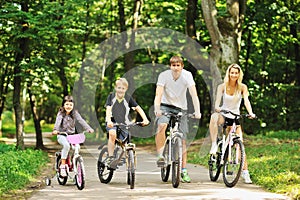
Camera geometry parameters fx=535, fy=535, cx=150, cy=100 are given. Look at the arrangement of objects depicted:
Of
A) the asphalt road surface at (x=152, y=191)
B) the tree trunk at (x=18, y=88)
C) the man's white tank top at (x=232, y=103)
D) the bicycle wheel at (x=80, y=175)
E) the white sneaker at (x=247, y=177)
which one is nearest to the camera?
the asphalt road surface at (x=152, y=191)

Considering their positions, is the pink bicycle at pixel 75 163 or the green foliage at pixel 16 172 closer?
the pink bicycle at pixel 75 163

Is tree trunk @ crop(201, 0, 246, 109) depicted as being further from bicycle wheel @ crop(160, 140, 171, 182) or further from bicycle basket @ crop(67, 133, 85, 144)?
bicycle basket @ crop(67, 133, 85, 144)

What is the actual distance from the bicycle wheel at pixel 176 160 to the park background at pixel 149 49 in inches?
82.7

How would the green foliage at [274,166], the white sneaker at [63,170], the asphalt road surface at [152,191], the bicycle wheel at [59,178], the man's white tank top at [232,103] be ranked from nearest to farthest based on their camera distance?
the asphalt road surface at [152,191] < the green foliage at [274,166] < the man's white tank top at [232,103] < the white sneaker at [63,170] < the bicycle wheel at [59,178]

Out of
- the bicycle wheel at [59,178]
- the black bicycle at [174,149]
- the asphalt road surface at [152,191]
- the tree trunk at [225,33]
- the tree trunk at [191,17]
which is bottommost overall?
the asphalt road surface at [152,191]

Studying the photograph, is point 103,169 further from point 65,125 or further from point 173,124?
point 173,124

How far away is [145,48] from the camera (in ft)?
104

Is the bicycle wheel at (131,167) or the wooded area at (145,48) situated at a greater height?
the wooded area at (145,48)

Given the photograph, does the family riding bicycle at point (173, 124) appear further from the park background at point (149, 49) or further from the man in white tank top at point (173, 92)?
the park background at point (149, 49)

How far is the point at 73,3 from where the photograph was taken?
1844 cm

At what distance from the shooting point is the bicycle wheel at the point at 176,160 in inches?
349

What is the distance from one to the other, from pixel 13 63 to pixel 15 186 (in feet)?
37.8

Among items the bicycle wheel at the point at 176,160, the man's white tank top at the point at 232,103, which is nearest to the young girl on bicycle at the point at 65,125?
the bicycle wheel at the point at 176,160

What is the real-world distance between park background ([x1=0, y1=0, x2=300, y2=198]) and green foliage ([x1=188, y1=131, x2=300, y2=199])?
0.34 metres
